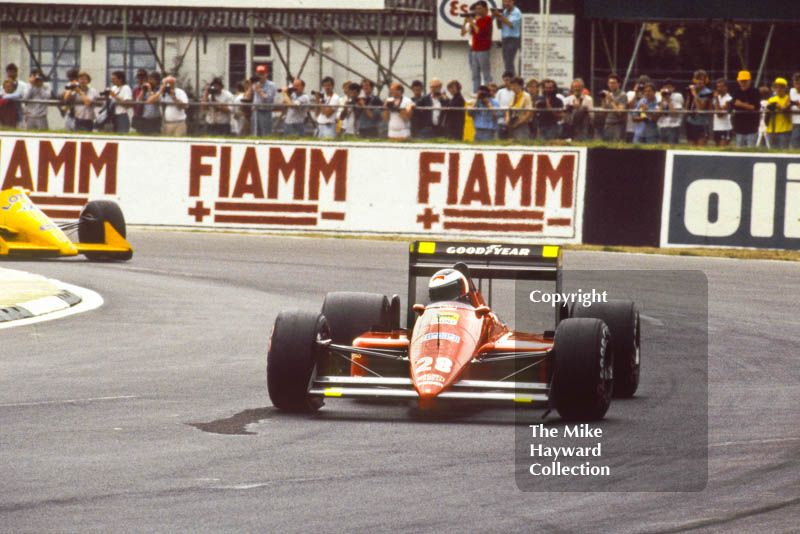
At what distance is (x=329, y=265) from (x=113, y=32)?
73.1ft

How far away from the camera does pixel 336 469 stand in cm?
725

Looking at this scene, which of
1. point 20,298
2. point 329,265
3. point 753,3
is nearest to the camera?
point 20,298

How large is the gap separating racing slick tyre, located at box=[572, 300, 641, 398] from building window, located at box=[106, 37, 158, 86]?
30549mm

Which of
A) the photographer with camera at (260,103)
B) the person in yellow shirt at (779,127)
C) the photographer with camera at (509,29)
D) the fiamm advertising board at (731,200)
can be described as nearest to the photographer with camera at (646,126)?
the fiamm advertising board at (731,200)

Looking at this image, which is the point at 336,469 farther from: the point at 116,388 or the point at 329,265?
the point at 329,265

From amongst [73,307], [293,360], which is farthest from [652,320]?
[293,360]

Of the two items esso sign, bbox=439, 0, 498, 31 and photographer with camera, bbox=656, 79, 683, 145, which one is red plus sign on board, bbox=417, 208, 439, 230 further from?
esso sign, bbox=439, 0, 498, 31

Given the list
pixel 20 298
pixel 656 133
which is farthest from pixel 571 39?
pixel 20 298

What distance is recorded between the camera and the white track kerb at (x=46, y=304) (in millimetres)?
13336

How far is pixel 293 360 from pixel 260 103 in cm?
1528

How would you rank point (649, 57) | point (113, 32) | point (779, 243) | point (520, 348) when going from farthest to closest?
1. point (113, 32)
2. point (649, 57)
3. point (779, 243)
4. point (520, 348)

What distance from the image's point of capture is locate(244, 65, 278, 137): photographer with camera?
2314cm

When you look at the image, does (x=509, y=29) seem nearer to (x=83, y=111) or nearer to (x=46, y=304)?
(x=83, y=111)

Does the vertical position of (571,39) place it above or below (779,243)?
above
